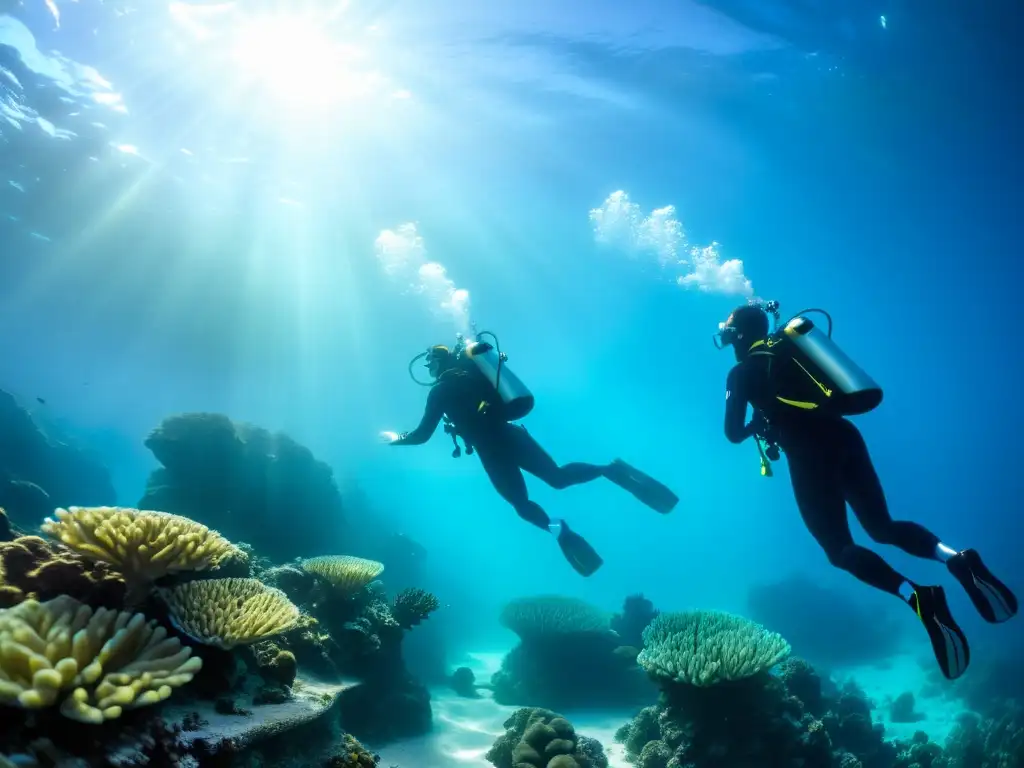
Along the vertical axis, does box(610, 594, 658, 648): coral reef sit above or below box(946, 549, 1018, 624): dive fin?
above

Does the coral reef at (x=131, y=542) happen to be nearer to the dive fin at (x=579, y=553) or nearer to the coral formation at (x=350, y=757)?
the coral formation at (x=350, y=757)

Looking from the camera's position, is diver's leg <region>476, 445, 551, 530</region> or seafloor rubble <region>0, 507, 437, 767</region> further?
diver's leg <region>476, 445, 551, 530</region>

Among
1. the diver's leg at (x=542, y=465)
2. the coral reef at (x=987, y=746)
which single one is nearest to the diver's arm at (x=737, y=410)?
the diver's leg at (x=542, y=465)

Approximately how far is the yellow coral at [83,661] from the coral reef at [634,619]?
11758 mm

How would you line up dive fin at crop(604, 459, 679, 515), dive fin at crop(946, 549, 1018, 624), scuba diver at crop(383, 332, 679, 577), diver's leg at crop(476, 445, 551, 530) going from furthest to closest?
dive fin at crop(604, 459, 679, 515)
diver's leg at crop(476, 445, 551, 530)
scuba diver at crop(383, 332, 679, 577)
dive fin at crop(946, 549, 1018, 624)

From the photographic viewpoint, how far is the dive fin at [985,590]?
4.54 m

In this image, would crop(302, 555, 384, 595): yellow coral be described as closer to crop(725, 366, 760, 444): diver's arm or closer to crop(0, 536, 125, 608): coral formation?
crop(0, 536, 125, 608): coral formation

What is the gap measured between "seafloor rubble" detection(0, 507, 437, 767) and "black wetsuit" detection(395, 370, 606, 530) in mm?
4167

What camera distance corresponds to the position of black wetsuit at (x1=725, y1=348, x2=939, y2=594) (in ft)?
17.3

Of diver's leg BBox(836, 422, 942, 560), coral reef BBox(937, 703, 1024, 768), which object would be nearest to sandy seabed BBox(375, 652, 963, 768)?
coral reef BBox(937, 703, 1024, 768)

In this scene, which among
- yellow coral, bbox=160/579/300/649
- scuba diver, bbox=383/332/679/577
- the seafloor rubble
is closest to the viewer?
the seafloor rubble

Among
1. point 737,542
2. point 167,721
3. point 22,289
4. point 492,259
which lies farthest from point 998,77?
point 737,542

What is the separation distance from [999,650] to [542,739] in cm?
2861

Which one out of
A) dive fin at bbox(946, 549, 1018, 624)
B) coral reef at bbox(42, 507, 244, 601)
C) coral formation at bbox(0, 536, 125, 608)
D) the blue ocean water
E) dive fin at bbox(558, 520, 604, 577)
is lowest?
coral formation at bbox(0, 536, 125, 608)
